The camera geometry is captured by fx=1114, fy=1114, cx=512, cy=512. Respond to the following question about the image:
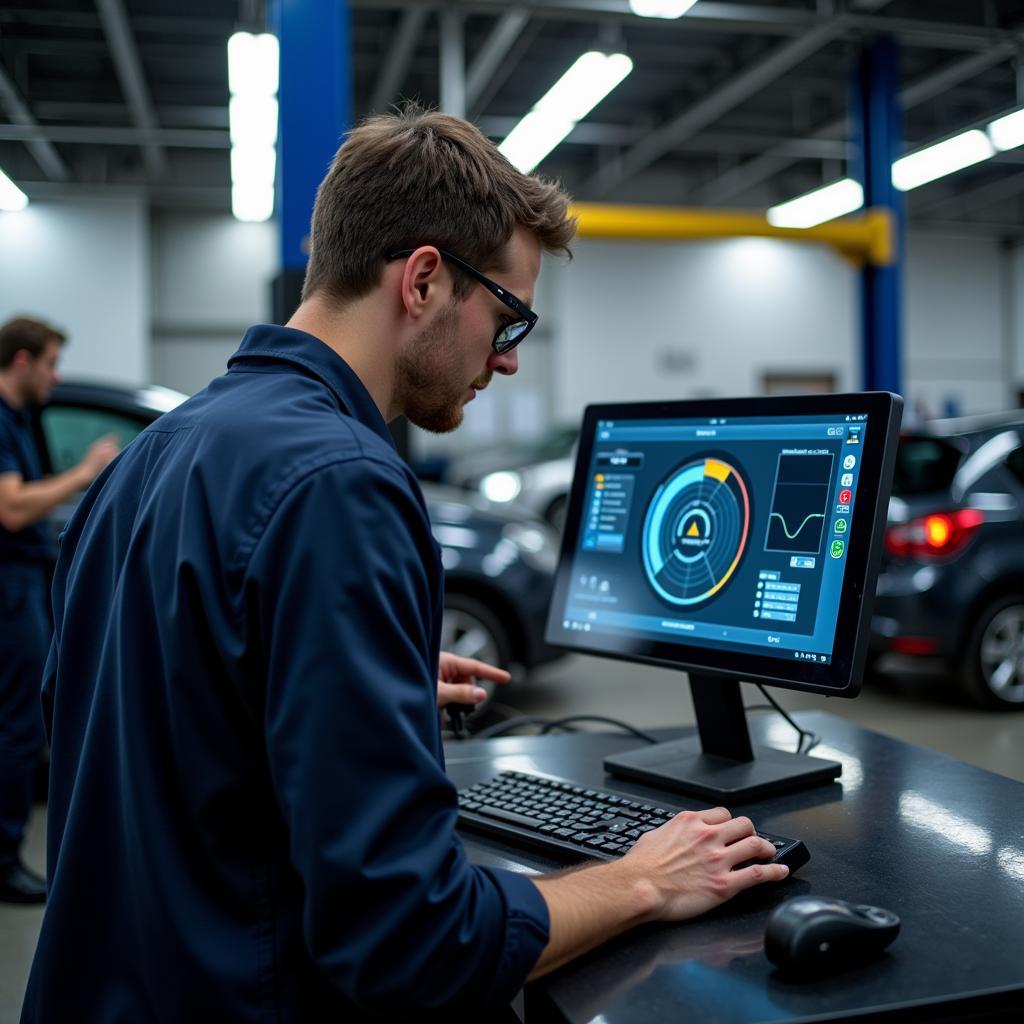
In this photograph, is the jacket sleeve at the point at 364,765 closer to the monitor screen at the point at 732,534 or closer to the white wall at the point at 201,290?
the monitor screen at the point at 732,534

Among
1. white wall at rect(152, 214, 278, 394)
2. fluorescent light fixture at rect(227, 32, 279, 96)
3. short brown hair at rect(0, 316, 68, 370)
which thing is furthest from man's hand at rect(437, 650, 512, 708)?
white wall at rect(152, 214, 278, 394)

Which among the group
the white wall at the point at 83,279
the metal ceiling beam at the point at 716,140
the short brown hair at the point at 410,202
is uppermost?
the metal ceiling beam at the point at 716,140

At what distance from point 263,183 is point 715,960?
445 inches

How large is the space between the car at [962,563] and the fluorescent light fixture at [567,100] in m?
3.79

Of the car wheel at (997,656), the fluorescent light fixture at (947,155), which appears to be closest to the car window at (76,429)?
the car wheel at (997,656)

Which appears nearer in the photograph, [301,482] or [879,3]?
[301,482]

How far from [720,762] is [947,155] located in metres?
10.2

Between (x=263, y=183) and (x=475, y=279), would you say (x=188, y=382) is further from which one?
(x=475, y=279)

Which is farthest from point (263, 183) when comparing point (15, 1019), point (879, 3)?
point (15, 1019)

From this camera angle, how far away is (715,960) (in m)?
1.03

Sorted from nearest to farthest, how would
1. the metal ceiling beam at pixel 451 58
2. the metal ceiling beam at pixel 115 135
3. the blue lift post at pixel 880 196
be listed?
the blue lift post at pixel 880 196, the metal ceiling beam at pixel 451 58, the metal ceiling beam at pixel 115 135

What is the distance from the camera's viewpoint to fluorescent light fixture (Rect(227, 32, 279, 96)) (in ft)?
23.6

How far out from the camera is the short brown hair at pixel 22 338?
3.38 meters

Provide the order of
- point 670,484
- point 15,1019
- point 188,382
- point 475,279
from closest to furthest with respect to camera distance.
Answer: point 475,279, point 670,484, point 15,1019, point 188,382
